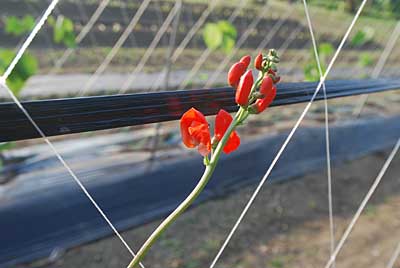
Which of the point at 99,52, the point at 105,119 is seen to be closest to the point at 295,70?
the point at 99,52

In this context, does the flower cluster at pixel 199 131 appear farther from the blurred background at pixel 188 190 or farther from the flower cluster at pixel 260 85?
the blurred background at pixel 188 190

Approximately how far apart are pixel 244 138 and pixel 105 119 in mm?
2283

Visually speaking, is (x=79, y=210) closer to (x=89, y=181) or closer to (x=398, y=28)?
(x=89, y=181)

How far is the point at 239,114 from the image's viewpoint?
0.45m

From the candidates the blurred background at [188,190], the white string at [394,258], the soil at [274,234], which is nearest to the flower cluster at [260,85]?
the blurred background at [188,190]

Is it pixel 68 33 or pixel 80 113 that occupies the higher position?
pixel 80 113

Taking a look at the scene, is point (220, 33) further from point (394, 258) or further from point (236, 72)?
point (236, 72)

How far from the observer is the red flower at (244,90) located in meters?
0.43

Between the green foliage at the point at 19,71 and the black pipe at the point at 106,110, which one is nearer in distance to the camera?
the black pipe at the point at 106,110

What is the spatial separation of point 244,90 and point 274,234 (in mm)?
1603

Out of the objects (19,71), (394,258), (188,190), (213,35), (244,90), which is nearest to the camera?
(244,90)

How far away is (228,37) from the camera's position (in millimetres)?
3260

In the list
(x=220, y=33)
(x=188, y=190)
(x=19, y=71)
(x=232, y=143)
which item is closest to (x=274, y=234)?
(x=188, y=190)

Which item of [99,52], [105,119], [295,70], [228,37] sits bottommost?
[295,70]
